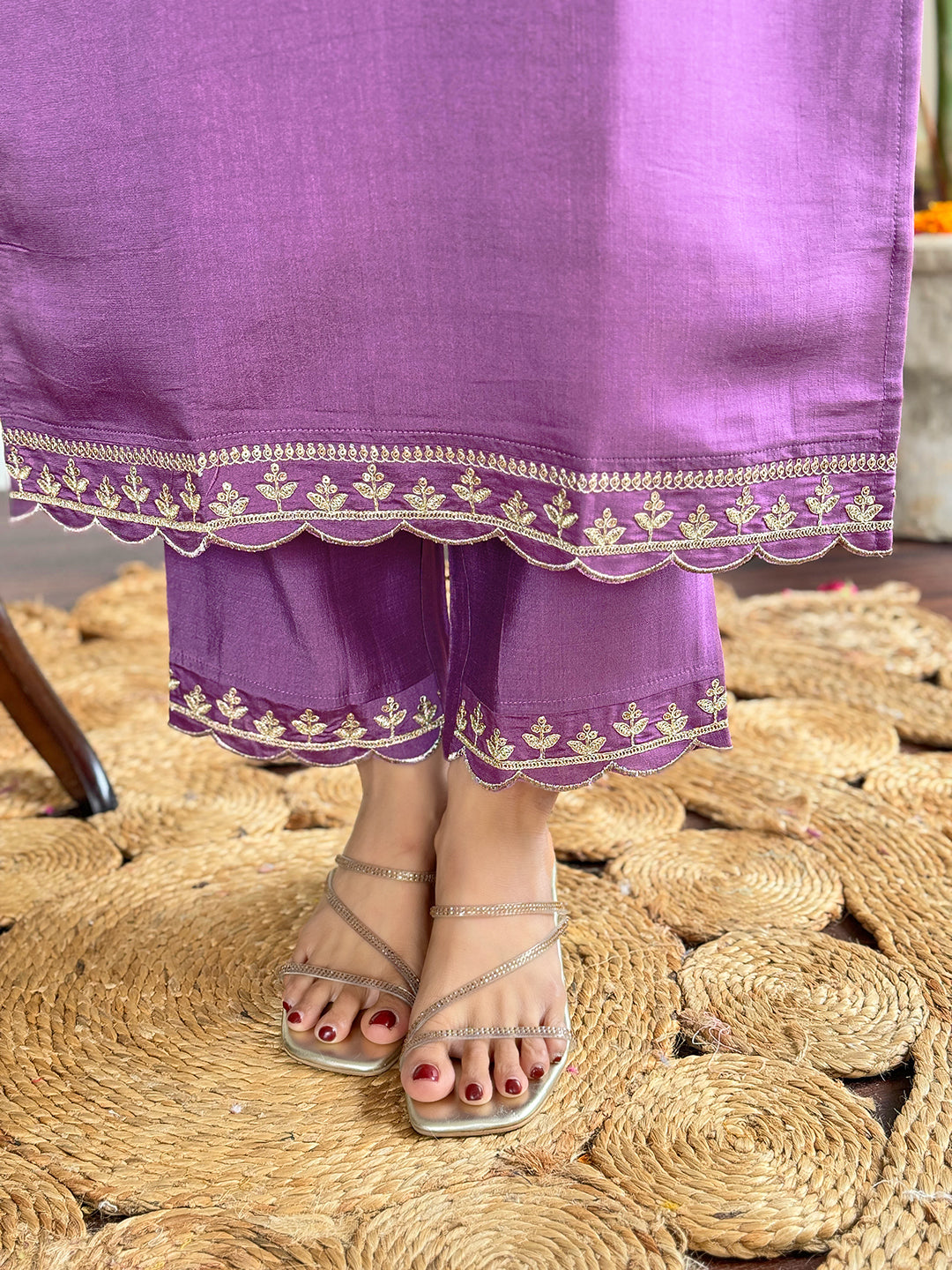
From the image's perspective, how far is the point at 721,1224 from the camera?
608mm

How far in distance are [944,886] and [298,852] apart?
0.54 meters

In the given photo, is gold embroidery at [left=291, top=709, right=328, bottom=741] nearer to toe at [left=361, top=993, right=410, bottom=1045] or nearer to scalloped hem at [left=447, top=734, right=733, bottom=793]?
scalloped hem at [left=447, top=734, right=733, bottom=793]

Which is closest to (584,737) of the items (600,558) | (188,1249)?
(600,558)

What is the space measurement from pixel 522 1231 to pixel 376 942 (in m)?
0.24

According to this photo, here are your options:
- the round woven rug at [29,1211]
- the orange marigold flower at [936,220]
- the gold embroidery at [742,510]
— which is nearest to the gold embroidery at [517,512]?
the gold embroidery at [742,510]

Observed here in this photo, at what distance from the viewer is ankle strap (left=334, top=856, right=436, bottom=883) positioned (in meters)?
0.82

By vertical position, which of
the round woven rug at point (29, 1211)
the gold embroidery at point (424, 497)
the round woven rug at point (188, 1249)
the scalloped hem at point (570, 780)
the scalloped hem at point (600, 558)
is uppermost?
the gold embroidery at point (424, 497)

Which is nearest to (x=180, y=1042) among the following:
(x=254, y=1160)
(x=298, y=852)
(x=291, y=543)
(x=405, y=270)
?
(x=254, y=1160)

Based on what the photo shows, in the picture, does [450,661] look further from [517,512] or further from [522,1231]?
[522,1231]

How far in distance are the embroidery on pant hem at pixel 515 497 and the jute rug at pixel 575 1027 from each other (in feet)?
1.12

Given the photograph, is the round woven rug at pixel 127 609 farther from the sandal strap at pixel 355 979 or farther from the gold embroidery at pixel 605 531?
the gold embroidery at pixel 605 531

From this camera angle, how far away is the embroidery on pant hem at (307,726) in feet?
2.52

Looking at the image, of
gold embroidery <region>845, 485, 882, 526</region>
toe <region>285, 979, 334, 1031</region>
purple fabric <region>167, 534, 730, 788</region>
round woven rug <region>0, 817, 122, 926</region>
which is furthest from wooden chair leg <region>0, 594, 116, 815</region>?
gold embroidery <region>845, 485, 882, 526</region>

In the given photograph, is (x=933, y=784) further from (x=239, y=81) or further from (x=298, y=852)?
(x=239, y=81)
